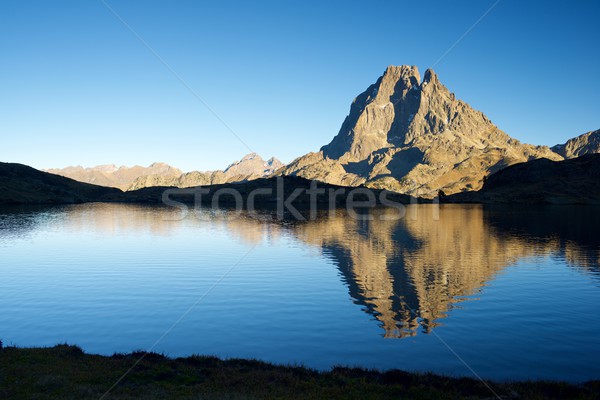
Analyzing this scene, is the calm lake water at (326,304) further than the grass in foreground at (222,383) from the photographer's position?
Yes

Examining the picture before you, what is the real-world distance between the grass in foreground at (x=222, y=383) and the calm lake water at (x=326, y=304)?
3.16 m

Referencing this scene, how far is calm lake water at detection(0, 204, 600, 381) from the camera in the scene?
27219 mm

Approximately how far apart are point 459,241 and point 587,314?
179ft

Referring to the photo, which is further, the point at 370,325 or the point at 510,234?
the point at 510,234

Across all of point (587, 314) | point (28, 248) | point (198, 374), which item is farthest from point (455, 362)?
point (28, 248)

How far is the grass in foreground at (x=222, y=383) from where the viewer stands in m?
19.0

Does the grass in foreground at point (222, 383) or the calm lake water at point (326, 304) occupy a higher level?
the grass in foreground at point (222, 383)

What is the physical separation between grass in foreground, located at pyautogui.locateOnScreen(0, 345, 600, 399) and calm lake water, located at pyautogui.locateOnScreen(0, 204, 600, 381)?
3159 mm

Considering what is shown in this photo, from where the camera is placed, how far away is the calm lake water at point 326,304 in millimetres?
27219

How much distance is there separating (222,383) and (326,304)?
20.2 meters

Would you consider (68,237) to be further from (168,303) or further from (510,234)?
(510,234)

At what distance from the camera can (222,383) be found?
20516 millimetres

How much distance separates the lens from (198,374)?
2194cm

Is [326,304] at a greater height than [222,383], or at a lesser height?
lesser
